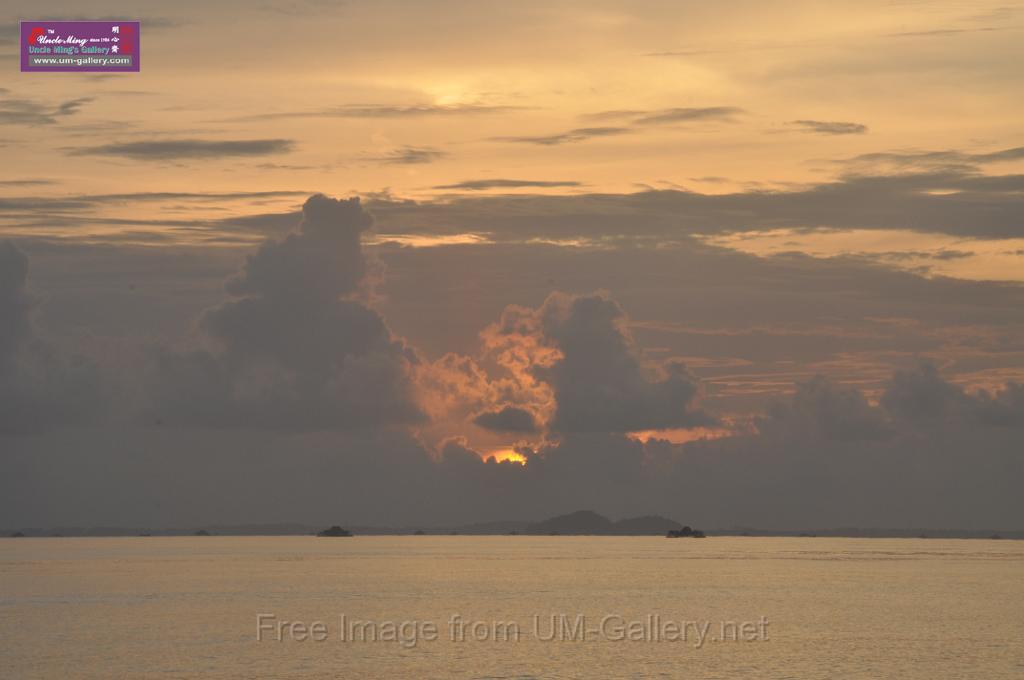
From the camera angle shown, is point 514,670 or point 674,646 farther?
point 674,646

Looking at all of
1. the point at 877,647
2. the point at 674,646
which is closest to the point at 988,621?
the point at 877,647

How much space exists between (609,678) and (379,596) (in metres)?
101

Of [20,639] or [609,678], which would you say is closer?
[609,678]

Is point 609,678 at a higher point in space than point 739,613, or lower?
higher

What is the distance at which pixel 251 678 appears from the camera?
3971 inches

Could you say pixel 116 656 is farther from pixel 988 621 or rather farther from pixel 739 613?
pixel 988 621

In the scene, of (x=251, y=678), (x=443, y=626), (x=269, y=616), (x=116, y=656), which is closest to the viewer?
(x=251, y=678)

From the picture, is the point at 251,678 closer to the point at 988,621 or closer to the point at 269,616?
the point at 269,616

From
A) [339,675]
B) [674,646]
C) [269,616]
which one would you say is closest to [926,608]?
[674,646]

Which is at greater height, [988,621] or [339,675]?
[339,675]

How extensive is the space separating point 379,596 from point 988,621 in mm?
86865

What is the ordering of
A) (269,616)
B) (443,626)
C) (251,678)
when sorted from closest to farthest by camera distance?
(251,678), (443,626), (269,616)

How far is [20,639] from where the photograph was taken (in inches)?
5113

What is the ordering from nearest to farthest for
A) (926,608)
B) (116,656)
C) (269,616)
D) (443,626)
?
(116,656)
(443,626)
(269,616)
(926,608)
